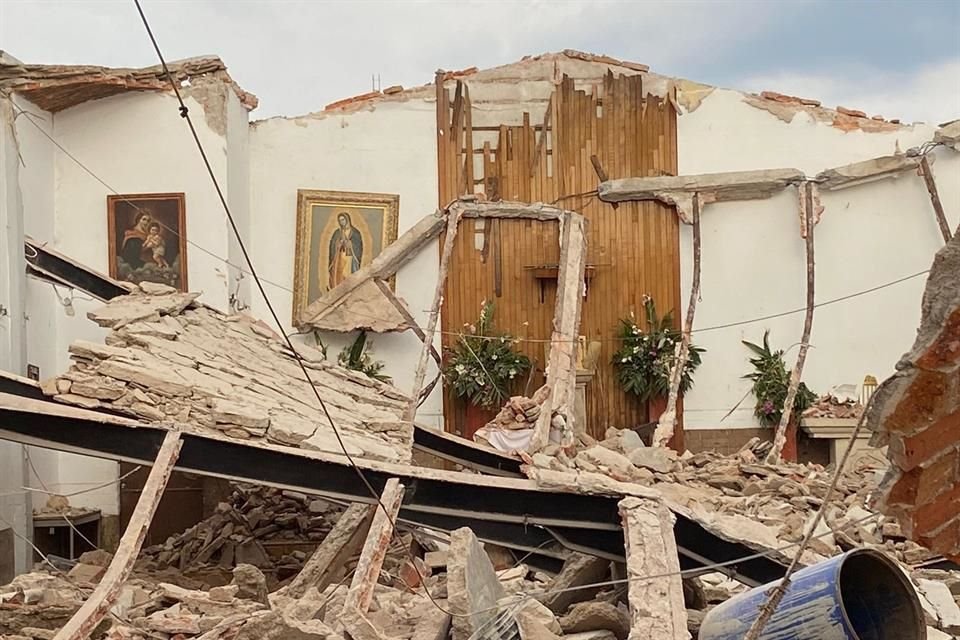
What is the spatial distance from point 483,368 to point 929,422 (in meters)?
11.1

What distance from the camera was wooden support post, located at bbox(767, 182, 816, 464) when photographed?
44.3ft

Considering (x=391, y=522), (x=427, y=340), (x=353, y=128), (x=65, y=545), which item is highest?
(x=353, y=128)

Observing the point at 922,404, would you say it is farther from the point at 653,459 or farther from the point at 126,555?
the point at 653,459

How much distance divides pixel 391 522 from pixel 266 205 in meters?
8.46

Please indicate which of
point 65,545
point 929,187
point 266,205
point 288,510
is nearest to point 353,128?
point 266,205

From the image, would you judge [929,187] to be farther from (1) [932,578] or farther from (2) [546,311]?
(1) [932,578]

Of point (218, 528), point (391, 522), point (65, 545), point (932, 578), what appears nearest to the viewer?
point (391, 522)

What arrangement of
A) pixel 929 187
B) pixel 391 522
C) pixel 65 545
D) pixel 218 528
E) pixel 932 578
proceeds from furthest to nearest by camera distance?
pixel 929 187 → pixel 65 545 → pixel 218 528 → pixel 932 578 → pixel 391 522

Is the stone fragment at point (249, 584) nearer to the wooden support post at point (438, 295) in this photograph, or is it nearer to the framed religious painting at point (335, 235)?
the wooden support post at point (438, 295)

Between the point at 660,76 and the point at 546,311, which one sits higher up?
the point at 660,76

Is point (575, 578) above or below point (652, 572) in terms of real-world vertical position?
below

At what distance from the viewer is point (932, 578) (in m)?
8.79

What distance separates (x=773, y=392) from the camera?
14.7 meters

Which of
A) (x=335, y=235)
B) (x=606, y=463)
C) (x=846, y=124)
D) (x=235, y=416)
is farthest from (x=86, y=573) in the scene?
(x=846, y=124)
